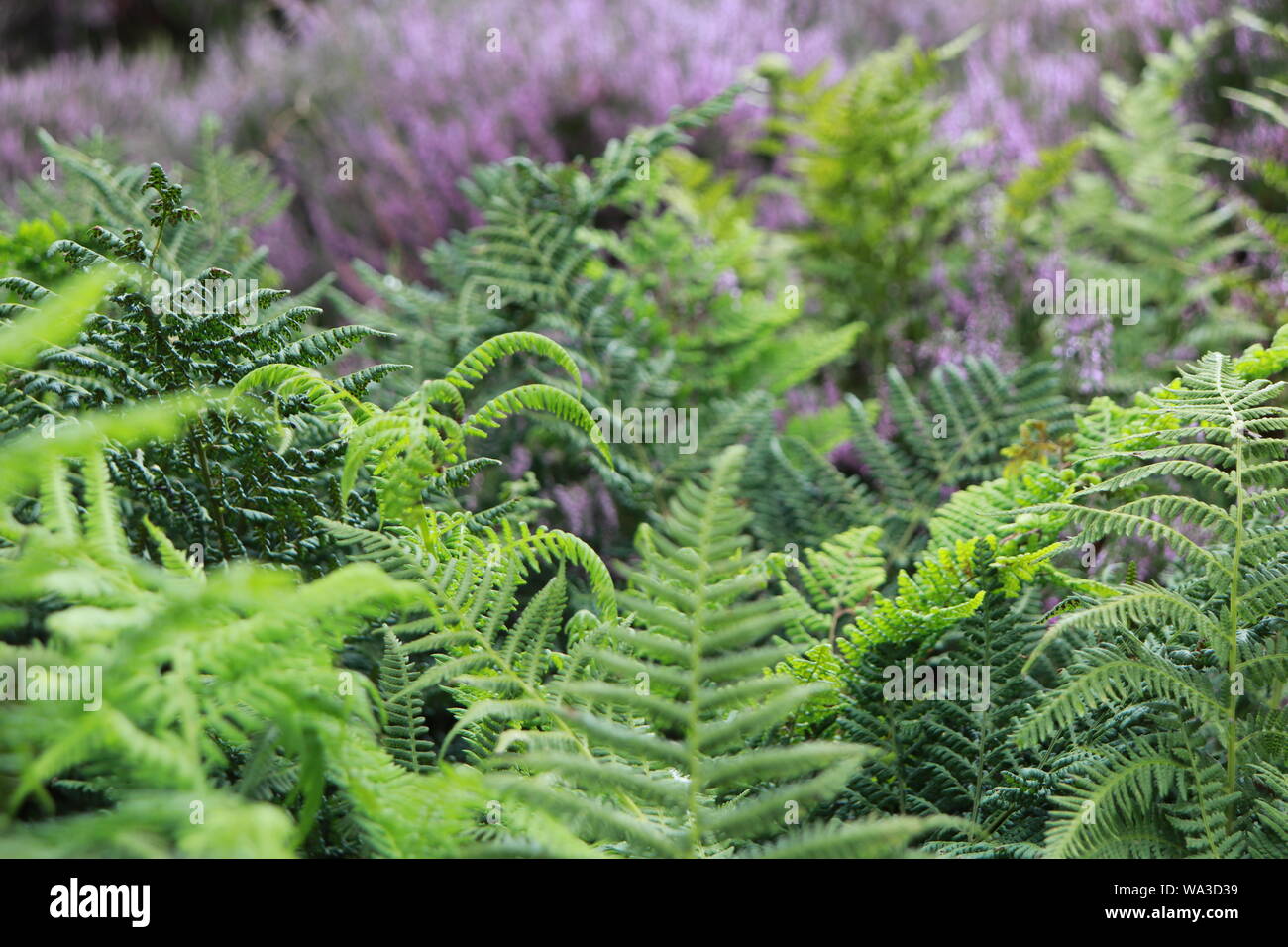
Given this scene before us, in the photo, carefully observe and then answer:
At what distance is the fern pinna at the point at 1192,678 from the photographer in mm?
972

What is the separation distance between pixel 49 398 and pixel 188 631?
771 millimetres

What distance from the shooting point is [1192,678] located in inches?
40.7

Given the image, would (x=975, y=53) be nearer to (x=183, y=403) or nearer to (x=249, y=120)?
(x=249, y=120)

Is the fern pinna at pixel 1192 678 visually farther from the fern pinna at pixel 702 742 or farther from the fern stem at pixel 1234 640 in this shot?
the fern pinna at pixel 702 742

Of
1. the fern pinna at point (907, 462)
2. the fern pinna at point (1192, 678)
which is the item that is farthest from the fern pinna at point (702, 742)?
the fern pinna at point (907, 462)

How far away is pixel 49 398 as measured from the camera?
1.36 m

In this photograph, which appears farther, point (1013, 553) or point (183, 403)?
point (1013, 553)

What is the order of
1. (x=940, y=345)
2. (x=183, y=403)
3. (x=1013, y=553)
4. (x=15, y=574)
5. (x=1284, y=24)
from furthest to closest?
(x=1284, y=24)
(x=940, y=345)
(x=1013, y=553)
(x=183, y=403)
(x=15, y=574)

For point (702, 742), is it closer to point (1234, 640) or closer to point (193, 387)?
point (1234, 640)

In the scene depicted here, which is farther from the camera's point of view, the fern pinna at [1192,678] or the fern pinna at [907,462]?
the fern pinna at [907,462]

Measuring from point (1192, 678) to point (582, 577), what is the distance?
2.95 feet

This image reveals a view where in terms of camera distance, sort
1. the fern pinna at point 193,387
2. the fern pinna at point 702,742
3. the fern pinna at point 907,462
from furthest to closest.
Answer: the fern pinna at point 907,462
the fern pinna at point 193,387
the fern pinna at point 702,742

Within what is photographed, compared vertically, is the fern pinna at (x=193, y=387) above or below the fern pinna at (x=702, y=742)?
above
